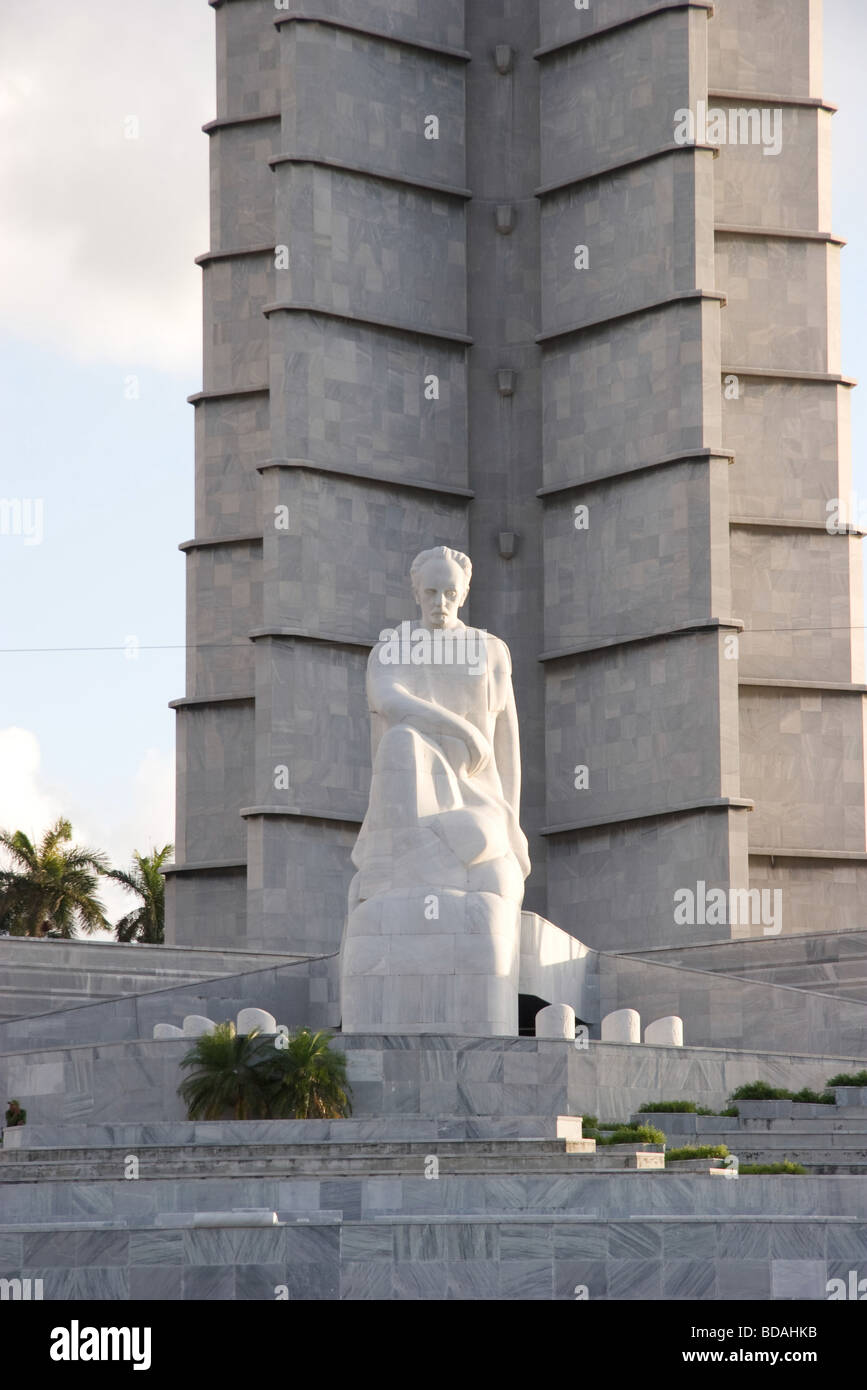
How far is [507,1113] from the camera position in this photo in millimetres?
23359

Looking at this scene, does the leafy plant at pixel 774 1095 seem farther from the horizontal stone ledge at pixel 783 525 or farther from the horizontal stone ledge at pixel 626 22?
the horizontal stone ledge at pixel 626 22

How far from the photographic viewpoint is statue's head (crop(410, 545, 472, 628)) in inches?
1068

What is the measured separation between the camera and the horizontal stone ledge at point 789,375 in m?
42.0

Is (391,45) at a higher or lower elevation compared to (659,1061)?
higher

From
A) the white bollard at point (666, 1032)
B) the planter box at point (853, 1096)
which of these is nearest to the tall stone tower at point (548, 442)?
the white bollard at point (666, 1032)

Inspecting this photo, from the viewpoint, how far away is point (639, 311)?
132ft

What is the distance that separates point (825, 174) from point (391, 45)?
24.3 ft

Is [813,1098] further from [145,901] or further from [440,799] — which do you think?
[145,901]

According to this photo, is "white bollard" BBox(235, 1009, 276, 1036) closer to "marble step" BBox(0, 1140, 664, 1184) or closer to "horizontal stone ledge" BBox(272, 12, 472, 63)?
"marble step" BBox(0, 1140, 664, 1184)

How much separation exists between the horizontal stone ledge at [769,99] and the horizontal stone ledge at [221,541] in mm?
10411

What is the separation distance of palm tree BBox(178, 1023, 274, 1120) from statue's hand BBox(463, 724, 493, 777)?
462 centimetres

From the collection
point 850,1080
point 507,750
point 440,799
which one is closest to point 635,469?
point 507,750
